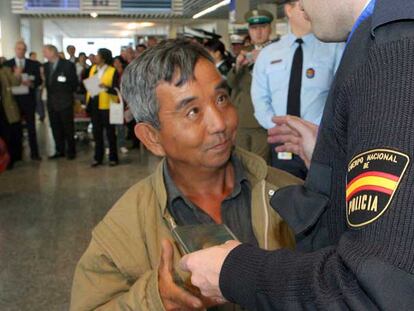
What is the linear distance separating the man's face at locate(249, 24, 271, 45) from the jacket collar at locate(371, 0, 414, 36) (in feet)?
12.8

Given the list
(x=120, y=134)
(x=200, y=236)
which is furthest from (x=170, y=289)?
(x=120, y=134)

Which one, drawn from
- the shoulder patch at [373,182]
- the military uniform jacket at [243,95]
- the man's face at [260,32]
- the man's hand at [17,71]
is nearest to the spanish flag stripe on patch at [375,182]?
the shoulder patch at [373,182]

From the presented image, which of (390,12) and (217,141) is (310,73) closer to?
(217,141)

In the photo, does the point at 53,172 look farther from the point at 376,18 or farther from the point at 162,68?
the point at 376,18

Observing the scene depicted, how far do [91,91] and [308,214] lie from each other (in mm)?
6799

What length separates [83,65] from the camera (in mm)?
12828

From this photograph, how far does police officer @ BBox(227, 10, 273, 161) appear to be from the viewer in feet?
14.6

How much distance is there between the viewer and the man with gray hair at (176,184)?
4.71 ft

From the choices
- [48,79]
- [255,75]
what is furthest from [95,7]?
[255,75]

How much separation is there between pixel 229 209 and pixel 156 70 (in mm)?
481

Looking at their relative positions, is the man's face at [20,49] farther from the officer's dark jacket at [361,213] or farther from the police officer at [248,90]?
the officer's dark jacket at [361,213]

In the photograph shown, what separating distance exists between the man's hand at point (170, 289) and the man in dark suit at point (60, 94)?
278 inches

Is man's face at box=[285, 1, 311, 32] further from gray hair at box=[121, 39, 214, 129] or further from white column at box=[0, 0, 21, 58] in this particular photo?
white column at box=[0, 0, 21, 58]

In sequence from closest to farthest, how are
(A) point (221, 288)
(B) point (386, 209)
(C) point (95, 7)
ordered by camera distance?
(B) point (386, 209) < (A) point (221, 288) < (C) point (95, 7)
